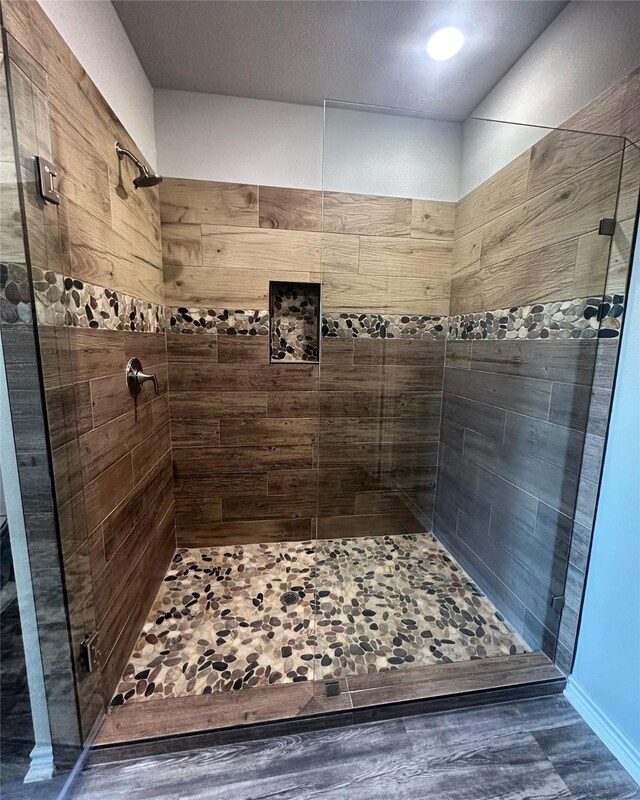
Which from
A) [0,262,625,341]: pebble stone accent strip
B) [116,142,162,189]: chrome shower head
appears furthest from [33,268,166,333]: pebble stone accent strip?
[116,142,162,189]: chrome shower head

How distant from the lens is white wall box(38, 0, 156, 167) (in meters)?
0.95

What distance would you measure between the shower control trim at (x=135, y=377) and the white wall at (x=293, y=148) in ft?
3.38

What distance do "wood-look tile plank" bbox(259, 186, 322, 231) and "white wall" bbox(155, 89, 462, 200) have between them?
46mm

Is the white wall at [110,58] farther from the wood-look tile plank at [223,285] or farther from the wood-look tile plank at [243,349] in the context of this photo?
the wood-look tile plank at [243,349]

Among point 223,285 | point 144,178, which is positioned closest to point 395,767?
point 223,285

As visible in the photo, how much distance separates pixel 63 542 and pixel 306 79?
2.07m

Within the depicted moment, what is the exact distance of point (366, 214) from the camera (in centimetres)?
171

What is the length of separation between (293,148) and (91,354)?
1.47 metres

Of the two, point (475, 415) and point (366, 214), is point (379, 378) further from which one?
point (366, 214)

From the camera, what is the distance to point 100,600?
1099 mm

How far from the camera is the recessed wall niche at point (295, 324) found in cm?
191

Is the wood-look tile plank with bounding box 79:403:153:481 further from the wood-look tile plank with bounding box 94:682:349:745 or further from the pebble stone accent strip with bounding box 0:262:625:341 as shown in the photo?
the wood-look tile plank with bounding box 94:682:349:745

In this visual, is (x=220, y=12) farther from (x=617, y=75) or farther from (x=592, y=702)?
(x=592, y=702)

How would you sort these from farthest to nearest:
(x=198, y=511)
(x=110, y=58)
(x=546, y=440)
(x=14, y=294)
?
(x=198, y=511) < (x=546, y=440) < (x=110, y=58) < (x=14, y=294)
